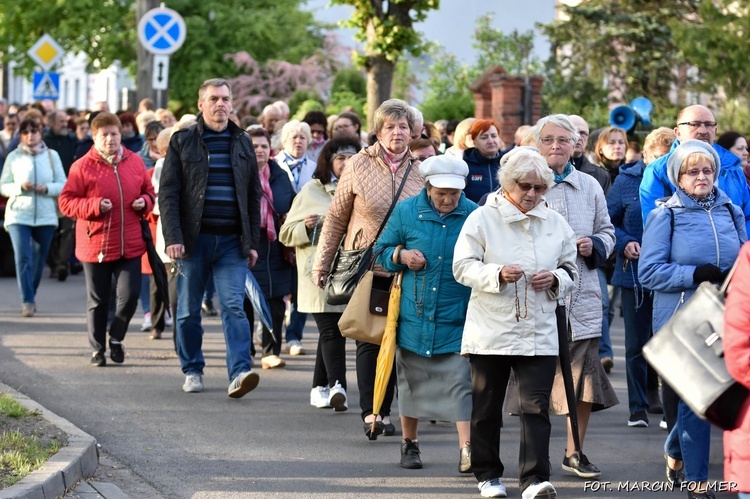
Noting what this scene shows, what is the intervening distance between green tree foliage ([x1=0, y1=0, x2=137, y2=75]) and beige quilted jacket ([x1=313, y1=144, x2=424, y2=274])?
2507 cm

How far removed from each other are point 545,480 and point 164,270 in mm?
5888

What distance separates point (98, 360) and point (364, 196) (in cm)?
374

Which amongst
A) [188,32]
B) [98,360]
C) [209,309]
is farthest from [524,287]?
[188,32]

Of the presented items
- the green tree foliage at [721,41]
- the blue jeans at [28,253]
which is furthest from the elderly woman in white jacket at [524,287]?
the green tree foliage at [721,41]

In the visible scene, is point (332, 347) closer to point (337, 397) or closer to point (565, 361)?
point (337, 397)

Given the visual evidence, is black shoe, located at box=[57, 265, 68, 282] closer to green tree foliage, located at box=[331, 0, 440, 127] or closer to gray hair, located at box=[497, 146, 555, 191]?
green tree foliage, located at box=[331, 0, 440, 127]

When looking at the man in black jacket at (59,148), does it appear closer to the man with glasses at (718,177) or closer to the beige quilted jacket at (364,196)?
the beige quilted jacket at (364,196)

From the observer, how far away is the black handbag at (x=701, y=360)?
478cm

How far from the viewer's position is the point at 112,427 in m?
8.95

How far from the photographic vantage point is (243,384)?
9727 millimetres

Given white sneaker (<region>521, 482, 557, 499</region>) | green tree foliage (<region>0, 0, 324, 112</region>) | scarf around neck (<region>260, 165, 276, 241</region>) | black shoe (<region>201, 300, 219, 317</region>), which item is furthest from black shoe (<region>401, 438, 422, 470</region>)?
green tree foliage (<region>0, 0, 324, 112</region>)

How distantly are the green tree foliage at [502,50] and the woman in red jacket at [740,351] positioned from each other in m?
27.2

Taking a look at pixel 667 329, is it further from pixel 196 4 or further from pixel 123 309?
pixel 196 4

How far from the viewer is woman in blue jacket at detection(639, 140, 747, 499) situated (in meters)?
7.35
